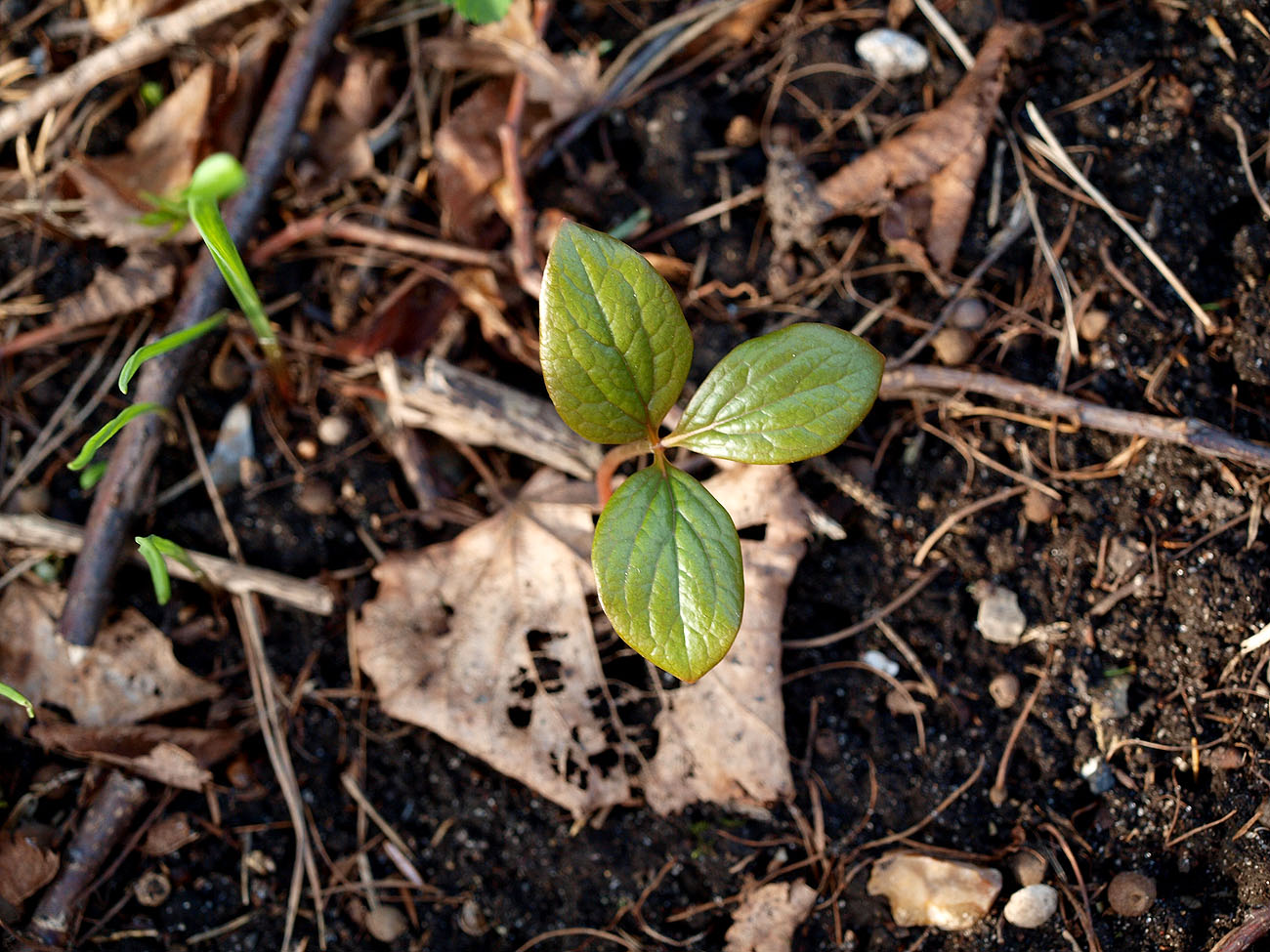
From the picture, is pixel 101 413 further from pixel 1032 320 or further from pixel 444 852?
pixel 1032 320

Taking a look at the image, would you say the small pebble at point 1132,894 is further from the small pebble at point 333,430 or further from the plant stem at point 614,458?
the small pebble at point 333,430

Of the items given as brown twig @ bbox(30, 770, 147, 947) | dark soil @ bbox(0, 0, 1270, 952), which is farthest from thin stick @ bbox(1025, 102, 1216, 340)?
brown twig @ bbox(30, 770, 147, 947)

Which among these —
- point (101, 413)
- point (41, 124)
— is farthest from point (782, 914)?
point (41, 124)

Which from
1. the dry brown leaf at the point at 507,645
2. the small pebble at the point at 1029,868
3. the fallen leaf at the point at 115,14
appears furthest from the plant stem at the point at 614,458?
the fallen leaf at the point at 115,14

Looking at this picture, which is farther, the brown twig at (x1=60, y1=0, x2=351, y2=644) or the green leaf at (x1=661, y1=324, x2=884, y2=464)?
the brown twig at (x1=60, y1=0, x2=351, y2=644)

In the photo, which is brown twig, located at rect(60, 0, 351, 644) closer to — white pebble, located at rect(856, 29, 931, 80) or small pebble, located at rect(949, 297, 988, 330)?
white pebble, located at rect(856, 29, 931, 80)
